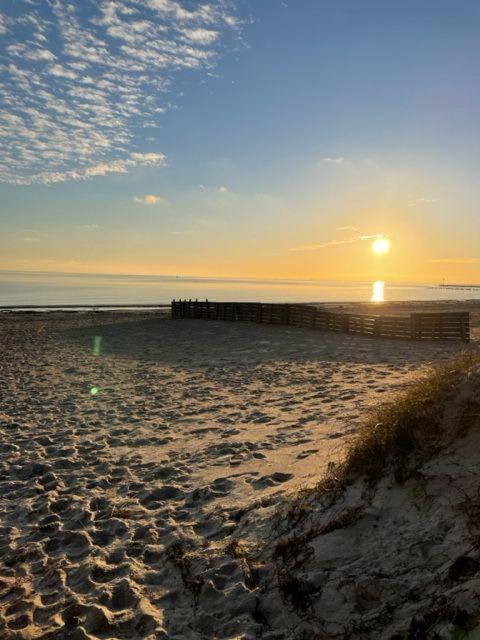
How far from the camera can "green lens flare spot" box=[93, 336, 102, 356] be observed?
808 inches

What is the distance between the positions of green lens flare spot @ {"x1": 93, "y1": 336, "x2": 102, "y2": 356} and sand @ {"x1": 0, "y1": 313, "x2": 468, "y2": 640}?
444 cm

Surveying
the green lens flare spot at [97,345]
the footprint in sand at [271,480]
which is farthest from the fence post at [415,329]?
the footprint in sand at [271,480]

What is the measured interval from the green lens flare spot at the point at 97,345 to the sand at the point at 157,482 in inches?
175

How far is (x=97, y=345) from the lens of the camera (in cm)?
2302

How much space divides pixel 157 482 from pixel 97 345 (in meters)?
17.5

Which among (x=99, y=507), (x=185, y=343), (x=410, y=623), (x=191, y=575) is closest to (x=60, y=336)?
(x=185, y=343)

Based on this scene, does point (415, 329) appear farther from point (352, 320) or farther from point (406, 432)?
point (406, 432)

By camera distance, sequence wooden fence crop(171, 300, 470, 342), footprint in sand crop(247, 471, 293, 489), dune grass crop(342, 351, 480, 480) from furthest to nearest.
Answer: wooden fence crop(171, 300, 470, 342) < footprint in sand crop(247, 471, 293, 489) < dune grass crop(342, 351, 480, 480)

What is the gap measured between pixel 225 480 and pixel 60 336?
23.3m

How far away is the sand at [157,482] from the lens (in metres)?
3.98

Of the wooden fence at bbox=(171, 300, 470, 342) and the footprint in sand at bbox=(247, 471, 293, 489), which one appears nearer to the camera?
the footprint in sand at bbox=(247, 471, 293, 489)

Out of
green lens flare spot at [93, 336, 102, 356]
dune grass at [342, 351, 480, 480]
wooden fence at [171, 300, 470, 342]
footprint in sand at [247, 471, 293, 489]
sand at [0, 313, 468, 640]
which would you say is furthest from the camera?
wooden fence at [171, 300, 470, 342]

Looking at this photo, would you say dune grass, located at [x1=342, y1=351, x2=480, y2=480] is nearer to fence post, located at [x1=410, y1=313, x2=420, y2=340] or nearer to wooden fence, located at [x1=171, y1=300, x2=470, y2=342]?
fence post, located at [x1=410, y1=313, x2=420, y2=340]

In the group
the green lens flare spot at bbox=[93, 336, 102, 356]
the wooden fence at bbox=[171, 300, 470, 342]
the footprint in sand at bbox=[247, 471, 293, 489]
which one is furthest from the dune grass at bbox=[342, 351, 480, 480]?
the wooden fence at bbox=[171, 300, 470, 342]
